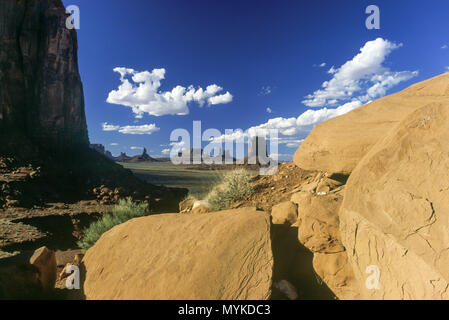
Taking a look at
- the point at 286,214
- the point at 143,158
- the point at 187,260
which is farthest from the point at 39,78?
the point at 143,158

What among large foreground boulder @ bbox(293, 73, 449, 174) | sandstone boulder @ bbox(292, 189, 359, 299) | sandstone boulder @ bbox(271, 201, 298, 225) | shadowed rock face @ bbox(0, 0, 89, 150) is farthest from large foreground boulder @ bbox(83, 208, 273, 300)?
shadowed rock face @ bbox(0, 0, 89, 150)

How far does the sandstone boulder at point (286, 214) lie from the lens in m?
4.20

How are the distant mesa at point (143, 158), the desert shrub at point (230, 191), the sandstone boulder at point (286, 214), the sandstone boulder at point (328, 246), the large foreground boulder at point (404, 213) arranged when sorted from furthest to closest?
the distant mesa at point (143, 158), the desert shrub at point (230, 191), the sandstone boulder at point (286, 214), the sandstone boulder at point (328, 246), the large foreground boulder at point (404, 213)

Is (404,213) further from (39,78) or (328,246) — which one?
(39,78)

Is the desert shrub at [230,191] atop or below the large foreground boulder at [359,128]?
below

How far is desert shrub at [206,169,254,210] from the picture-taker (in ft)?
25.8

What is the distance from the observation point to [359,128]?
3988 millimetres

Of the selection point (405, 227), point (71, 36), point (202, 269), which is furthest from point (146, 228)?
point (71, 36)

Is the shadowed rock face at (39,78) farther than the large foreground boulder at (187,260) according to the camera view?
Yes

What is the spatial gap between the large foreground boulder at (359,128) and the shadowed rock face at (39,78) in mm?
28580

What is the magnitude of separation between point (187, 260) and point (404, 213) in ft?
9.13

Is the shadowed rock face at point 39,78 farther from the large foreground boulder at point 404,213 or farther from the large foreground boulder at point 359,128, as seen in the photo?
the large foreground boulder at point 404,213

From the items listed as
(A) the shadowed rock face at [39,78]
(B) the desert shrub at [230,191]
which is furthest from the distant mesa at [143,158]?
(B) the desert shrub at [230,191]
